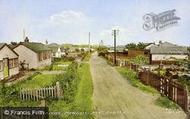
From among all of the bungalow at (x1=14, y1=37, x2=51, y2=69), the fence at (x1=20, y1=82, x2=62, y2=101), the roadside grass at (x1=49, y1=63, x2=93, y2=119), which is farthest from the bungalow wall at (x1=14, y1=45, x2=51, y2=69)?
the fence at (x1=20, y1=82, x2=62, y2=101)

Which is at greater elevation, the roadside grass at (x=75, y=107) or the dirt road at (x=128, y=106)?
the roadside grass at (x=75, y=107)

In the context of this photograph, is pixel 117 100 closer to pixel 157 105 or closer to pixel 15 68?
pixel 157 105

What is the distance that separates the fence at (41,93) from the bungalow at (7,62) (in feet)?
31.9

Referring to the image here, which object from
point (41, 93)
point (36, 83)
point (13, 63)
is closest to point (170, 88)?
point (41, 93)

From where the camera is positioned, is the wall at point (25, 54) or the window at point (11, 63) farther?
the wall at point (25, 54)

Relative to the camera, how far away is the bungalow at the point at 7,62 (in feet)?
77.9

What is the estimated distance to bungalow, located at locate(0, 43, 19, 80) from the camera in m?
23.8

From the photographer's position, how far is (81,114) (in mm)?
10891

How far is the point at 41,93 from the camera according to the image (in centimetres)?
1435

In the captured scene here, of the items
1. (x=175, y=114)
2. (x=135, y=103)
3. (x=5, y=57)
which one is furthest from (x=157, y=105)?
(x=5, y=57)

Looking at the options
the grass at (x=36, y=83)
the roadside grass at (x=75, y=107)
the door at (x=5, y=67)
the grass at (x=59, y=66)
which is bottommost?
the grass at (x=36, y=83)

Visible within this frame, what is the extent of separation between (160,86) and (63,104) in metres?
6.03

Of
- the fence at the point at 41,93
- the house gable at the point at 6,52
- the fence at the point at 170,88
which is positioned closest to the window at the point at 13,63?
the house gable at the point at 6,52

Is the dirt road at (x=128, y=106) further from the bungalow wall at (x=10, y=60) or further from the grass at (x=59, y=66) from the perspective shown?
the grass at (x=59, y=66)
